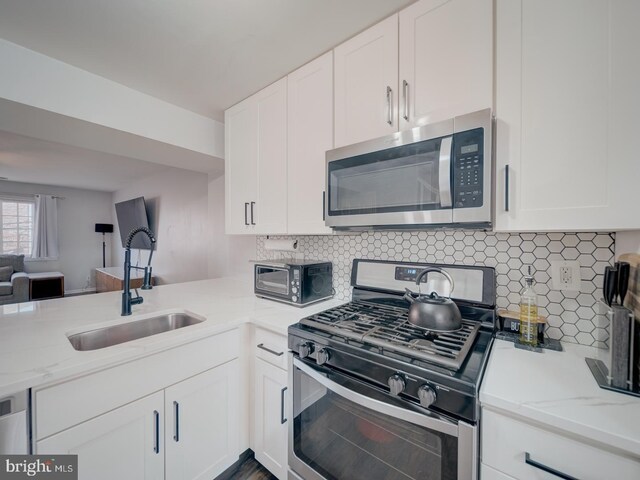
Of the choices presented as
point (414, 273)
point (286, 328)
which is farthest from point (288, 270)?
point (414, 273)

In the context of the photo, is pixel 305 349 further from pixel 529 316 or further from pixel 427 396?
pixel 529 316

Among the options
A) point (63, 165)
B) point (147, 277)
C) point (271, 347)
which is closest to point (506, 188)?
point (271, 347)

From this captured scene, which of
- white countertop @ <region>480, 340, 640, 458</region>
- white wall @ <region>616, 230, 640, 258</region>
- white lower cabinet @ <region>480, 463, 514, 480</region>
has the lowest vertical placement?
white lower cabinet @ <region>480, 463, 514, 480</region>

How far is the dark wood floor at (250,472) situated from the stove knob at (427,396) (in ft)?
3.83

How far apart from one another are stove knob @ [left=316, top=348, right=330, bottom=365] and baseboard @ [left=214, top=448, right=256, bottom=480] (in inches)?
36.7

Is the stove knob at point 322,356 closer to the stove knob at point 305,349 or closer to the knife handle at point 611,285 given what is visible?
the stove knob at point 305,349

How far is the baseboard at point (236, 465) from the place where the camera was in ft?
4.48

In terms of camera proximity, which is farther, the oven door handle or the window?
the window

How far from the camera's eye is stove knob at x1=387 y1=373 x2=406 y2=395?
0.82 m

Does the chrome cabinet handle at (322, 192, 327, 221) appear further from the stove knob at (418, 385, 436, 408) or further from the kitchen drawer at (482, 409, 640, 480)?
the kitchen drawer at (482, 409, 640, 480)

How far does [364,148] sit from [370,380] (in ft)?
3.24

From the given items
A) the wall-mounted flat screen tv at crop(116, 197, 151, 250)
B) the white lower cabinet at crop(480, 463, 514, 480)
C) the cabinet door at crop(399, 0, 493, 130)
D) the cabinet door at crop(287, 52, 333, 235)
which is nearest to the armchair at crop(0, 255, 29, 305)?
the wall-mounted flat screen tv at crop(116, 197, 151, 250)

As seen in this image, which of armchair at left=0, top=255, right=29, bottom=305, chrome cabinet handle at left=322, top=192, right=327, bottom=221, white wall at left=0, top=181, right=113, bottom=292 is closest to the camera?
chrome cabinet handle at left=322, top=192, right=327, bottom=221

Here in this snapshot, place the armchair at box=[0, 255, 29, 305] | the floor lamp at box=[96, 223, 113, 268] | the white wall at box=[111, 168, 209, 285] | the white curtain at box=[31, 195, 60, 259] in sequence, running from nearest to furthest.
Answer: the white wall at box=[111, 168, 209, 285] → the armchair at box=[0, 255, 29, 305] → the white curtain at box=[31, 195, 60, 259] → the floor lamp at box=[96, 223, 113, 268]
